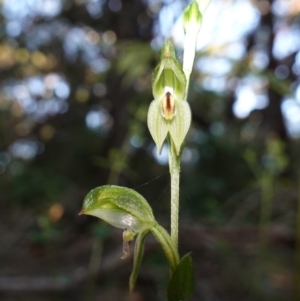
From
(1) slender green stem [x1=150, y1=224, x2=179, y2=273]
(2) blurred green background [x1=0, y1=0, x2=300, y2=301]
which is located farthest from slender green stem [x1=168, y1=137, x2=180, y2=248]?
(2) blurred green background [x1=0, y1=0, x2=300, y2=301]

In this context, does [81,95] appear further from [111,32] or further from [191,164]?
[191,164]

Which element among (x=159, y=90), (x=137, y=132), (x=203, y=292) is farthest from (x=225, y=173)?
(x=159, y=90)

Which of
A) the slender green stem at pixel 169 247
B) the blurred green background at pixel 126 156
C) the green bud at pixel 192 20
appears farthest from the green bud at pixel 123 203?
the blurred green background at pixel 126 156

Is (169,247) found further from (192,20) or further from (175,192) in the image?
(192,20)

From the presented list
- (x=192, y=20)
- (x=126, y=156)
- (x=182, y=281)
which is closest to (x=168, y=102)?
(x=192, y=20)

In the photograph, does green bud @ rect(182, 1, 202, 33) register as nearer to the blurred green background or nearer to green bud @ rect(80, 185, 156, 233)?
green bud @ rect(80, 185, 156, 233)

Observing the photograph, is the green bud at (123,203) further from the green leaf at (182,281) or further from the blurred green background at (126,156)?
the blurred green background at (126,156)
